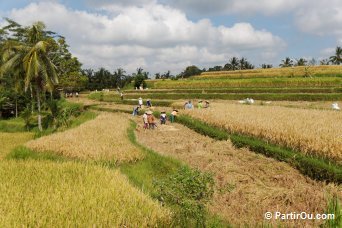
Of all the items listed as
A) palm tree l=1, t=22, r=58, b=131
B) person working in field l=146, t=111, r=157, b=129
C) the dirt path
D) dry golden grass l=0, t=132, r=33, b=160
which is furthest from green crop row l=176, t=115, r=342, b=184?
palm tree l=1, t=22, r=58, b=131

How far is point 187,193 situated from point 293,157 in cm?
564

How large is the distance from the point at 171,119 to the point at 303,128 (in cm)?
1280

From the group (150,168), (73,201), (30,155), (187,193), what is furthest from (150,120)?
(73,201)

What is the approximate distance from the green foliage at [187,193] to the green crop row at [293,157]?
4.13 meters

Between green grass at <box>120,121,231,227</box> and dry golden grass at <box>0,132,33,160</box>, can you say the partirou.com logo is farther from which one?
dry golden grass at <box>0,132,33,160</box>

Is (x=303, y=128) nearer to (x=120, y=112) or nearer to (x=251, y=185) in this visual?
(x=251, y=185)

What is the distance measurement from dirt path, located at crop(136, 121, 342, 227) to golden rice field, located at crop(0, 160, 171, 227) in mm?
2191

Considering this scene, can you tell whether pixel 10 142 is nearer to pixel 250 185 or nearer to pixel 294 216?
pixel 250 185

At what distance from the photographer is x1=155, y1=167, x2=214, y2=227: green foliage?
6.43 m

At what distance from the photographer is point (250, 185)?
9.27 meters

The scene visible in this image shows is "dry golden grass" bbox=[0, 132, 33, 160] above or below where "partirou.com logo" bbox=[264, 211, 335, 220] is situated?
below

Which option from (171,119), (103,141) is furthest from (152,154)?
(171,119)

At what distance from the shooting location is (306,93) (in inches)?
1293

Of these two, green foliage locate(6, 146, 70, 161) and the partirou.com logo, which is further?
green foliage locate(6, 146, 70, 161)
